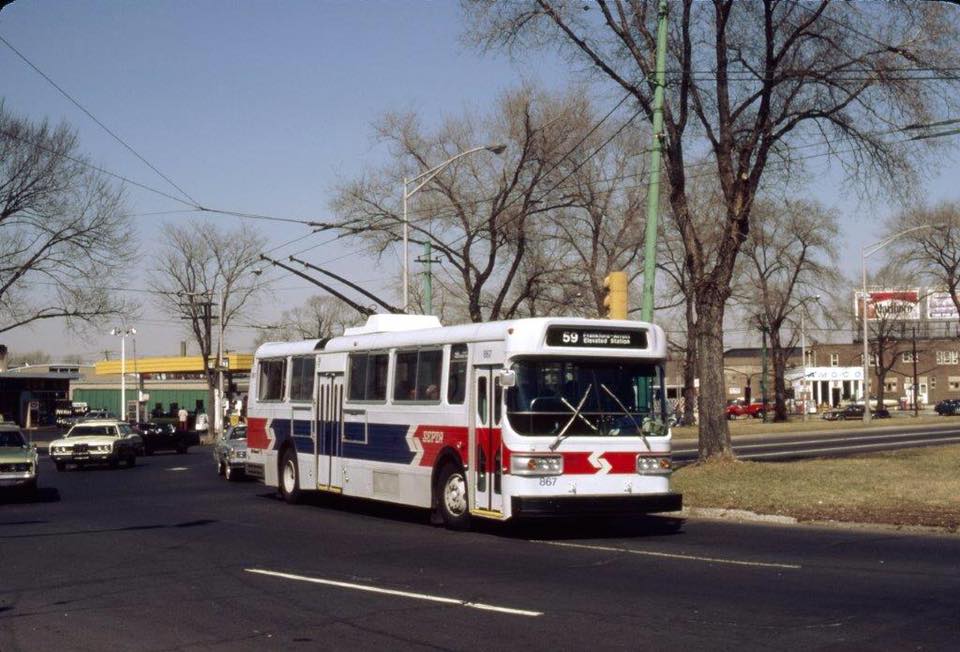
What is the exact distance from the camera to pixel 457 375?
57.2 feet

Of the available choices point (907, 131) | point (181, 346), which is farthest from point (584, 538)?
point (181, 346)

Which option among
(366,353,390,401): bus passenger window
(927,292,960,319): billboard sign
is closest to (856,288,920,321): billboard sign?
(927,292,960,319): billboard sign

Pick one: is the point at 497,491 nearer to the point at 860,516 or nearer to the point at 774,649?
the point at 860,516

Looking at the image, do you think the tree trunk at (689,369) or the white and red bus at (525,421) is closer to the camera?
the white and red bus at (525,421)

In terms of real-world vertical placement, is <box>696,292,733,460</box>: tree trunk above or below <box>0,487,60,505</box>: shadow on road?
above

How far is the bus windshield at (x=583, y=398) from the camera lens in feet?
52.4

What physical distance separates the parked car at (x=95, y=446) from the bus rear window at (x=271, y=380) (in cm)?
1467

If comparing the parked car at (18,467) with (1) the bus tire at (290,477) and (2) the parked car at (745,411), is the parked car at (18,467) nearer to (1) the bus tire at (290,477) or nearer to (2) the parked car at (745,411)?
(1) the bus tire at (290,477)

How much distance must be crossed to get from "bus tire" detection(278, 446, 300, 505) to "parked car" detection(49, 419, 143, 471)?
52.5ft

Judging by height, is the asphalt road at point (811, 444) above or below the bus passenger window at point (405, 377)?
below

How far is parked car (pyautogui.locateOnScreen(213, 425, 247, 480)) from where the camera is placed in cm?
3055

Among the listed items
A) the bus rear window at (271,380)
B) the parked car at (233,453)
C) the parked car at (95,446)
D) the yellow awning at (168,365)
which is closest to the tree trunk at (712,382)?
the bus rear window at (271,380)

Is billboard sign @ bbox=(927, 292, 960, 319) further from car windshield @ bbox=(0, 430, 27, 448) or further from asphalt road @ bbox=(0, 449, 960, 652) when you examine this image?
asphalt road @ bbox=(0, 449, 960, 652)

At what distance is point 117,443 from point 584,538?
25151 mm
